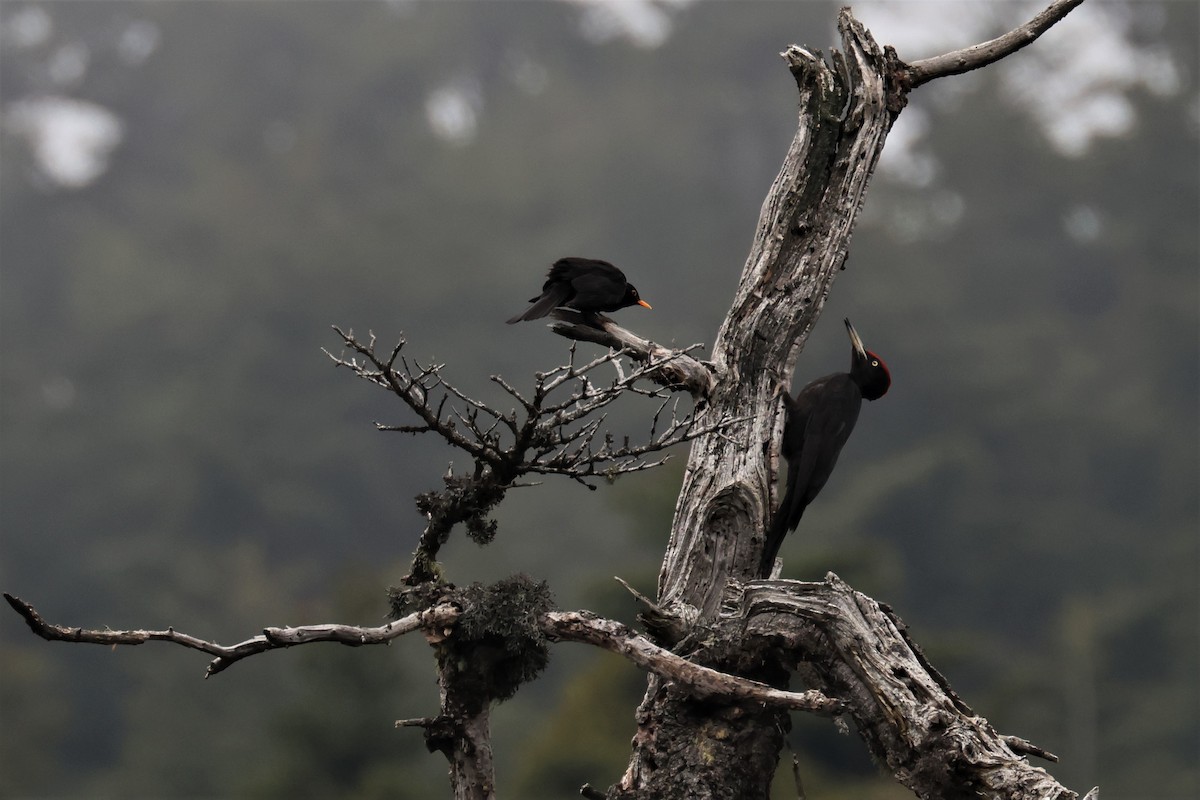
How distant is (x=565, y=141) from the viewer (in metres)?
58.2

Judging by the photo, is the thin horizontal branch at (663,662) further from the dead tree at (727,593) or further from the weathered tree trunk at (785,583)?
the weathered tree trunk at (785,583)

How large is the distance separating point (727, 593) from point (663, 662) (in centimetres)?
50

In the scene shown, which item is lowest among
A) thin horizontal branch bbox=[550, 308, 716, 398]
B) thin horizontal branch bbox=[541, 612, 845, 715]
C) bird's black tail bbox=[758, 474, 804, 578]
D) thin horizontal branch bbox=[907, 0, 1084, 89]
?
thin horizontal branch bbox=[541, 612, 845, 715]

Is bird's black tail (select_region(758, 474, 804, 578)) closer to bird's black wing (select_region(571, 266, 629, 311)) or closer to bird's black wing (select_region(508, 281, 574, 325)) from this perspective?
bird's black wing (select_region(571, 266, 629, 311))

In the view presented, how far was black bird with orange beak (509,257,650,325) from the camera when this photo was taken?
6758mm

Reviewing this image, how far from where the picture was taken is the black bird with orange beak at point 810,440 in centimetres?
616

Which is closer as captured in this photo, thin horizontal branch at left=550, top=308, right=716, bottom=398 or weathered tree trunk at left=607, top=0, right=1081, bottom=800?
weathered tree trunk at left=607, top=0, right=1081, bottom=800

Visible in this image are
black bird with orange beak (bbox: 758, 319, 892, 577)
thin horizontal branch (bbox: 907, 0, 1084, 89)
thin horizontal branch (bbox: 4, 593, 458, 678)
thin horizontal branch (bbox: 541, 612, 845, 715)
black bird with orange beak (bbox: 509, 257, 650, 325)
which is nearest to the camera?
thin horizontal branch (bbox: 4, 593, 458, 678)

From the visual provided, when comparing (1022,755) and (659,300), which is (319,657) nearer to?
(1022,755)

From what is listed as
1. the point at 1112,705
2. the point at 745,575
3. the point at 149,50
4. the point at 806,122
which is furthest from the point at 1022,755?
the point at 149,50

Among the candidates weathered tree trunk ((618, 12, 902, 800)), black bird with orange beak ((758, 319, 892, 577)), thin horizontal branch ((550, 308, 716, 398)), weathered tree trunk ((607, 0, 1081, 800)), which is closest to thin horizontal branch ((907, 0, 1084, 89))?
weathered tree trunk ((607, 0, 1081, 800))

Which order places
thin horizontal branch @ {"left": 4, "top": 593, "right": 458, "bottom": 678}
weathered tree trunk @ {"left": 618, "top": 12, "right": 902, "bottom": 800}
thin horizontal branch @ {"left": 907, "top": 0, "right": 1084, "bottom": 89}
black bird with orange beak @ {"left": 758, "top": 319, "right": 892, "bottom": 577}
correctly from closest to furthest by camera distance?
thin horizontal branch @ {"left": 4, "top": 593, "right": 458, "bottom": 678} < weathered tree trunk @ {"left": 618, "top": 12, "right": 902, "bottom": 800} < black bird with orange beak @ {"left": 758, "top": 319, "right": 892, "bottom": 577} < thin horizontal branch @ {"left": 907, "top": 0, "right": 1084, "bottom": 89}

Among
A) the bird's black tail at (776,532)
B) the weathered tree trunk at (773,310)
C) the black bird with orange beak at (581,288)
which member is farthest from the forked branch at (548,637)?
the black bird with orange beak at (581,288)

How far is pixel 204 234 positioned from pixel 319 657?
32087mm
